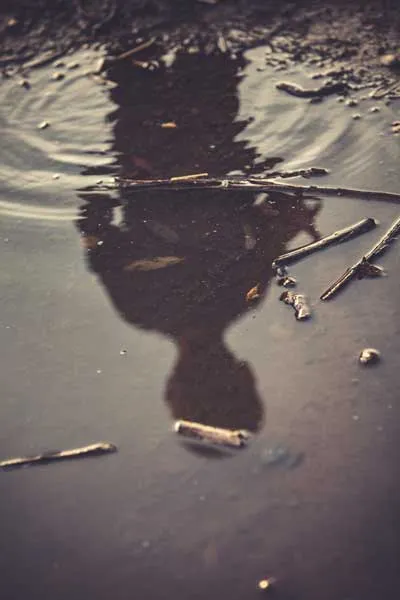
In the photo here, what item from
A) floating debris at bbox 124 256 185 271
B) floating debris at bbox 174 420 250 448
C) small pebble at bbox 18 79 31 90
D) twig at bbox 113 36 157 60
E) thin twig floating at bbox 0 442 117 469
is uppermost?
small pebble at bbox 18 79 31 90

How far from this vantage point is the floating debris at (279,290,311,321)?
2.65 metres

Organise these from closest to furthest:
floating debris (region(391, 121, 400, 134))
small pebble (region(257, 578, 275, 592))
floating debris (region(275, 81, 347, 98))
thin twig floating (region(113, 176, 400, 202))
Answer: small pebble (region(257, 578, 275, 592))
thin twig floating (region(113, 176, 400, 202))
floating debris (region(391, 121, 400, 134))
floating debris (region(275, 81, 347, 98))

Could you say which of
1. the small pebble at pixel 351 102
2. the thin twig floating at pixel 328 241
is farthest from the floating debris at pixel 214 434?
the small pebble at pixel 351 102

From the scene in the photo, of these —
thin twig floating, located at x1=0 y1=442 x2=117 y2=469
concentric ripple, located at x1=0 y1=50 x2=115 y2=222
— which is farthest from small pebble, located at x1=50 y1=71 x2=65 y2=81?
thin twig floating, located at x1=0 y1=442 x2=117 y2=469

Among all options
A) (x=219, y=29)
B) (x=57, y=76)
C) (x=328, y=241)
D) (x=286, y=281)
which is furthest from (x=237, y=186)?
(x=219, y=29)

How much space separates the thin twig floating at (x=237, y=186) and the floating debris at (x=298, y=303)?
0.70m

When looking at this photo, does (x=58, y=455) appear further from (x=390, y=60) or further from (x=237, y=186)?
(x=390, y=60)

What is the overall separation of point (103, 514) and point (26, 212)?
168 centimetres

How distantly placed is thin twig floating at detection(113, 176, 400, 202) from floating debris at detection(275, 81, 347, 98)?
88cm

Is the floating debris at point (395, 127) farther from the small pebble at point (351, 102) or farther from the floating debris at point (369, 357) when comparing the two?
the floating debris at point (369, 357)

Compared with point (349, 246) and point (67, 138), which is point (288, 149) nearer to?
point (349, 246)

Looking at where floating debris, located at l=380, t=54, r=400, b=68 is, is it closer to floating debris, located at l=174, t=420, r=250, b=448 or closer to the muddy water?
the muddy water

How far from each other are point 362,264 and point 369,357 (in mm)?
502

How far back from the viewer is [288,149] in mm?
3518
